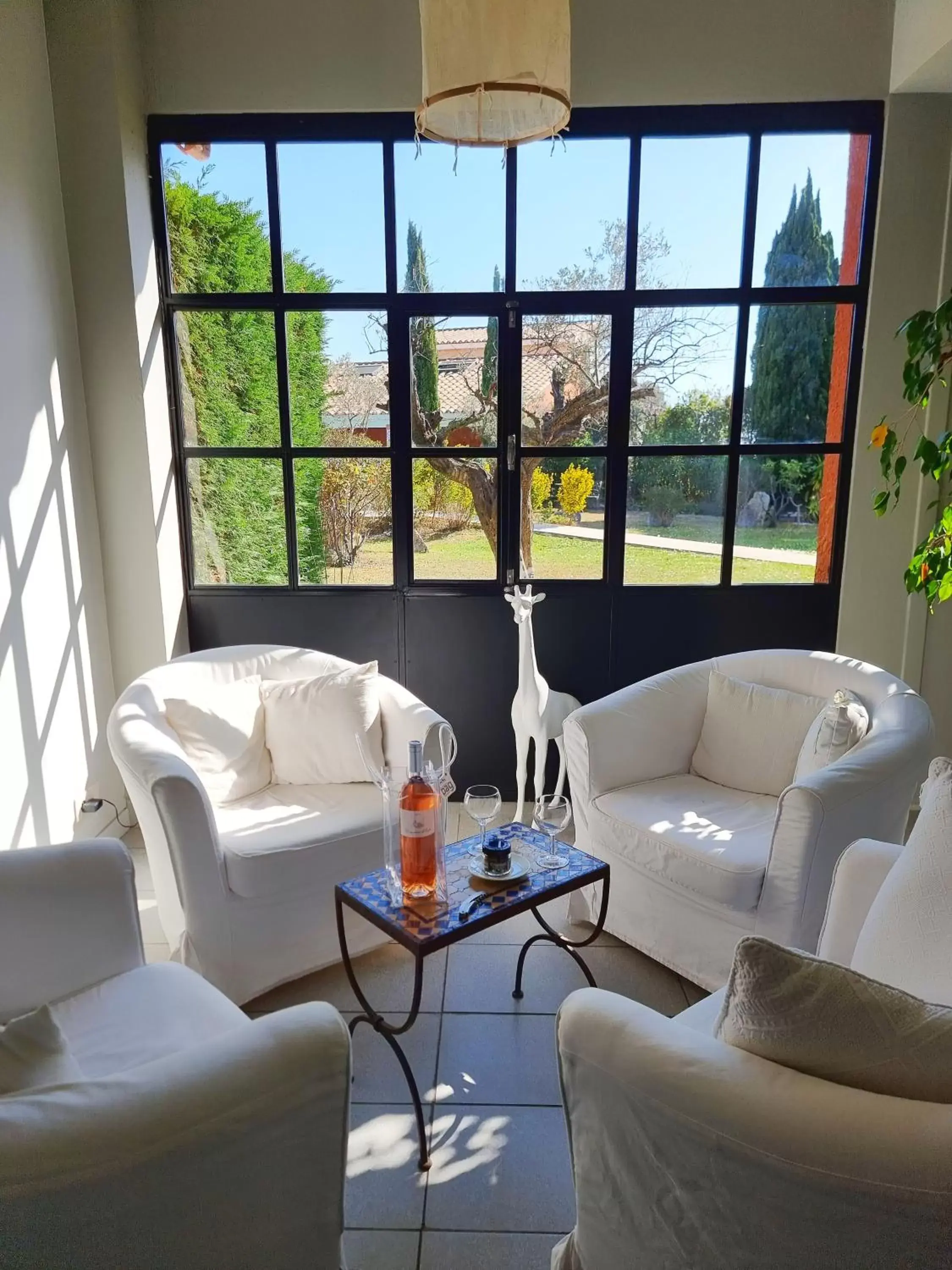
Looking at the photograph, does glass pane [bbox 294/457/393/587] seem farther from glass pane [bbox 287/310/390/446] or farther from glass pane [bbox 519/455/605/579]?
glass pane [bbox 519/455/605/579]

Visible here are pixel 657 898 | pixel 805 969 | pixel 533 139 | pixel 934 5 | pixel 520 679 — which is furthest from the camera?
pixel 520 679

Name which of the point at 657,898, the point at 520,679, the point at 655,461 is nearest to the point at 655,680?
the point at 520,679

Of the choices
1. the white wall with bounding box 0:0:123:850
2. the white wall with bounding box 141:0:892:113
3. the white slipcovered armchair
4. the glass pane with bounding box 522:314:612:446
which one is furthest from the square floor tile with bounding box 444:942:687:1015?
the white wall with bounding box 141:0:892:113

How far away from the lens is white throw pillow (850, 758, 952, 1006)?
1318 mm

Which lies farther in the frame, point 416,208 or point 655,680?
point 416,208

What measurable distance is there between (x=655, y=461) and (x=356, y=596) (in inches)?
53.6

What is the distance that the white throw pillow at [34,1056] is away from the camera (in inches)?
44.7

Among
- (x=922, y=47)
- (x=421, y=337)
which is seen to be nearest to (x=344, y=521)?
(x=421, y=337)

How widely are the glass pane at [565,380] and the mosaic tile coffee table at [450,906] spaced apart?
1821 millimetres

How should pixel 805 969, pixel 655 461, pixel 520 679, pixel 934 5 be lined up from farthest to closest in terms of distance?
pixel 655 461, pixel 520 679, pixel 934 5, pixel 805 969

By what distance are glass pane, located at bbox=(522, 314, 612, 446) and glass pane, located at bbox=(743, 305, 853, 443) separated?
1.94 ft

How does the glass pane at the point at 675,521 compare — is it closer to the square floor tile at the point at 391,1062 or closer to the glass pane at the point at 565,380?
the glass pane at the point at 565,380

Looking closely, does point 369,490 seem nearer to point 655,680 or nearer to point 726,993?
point 655,680

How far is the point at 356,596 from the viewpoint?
11.5 ft
